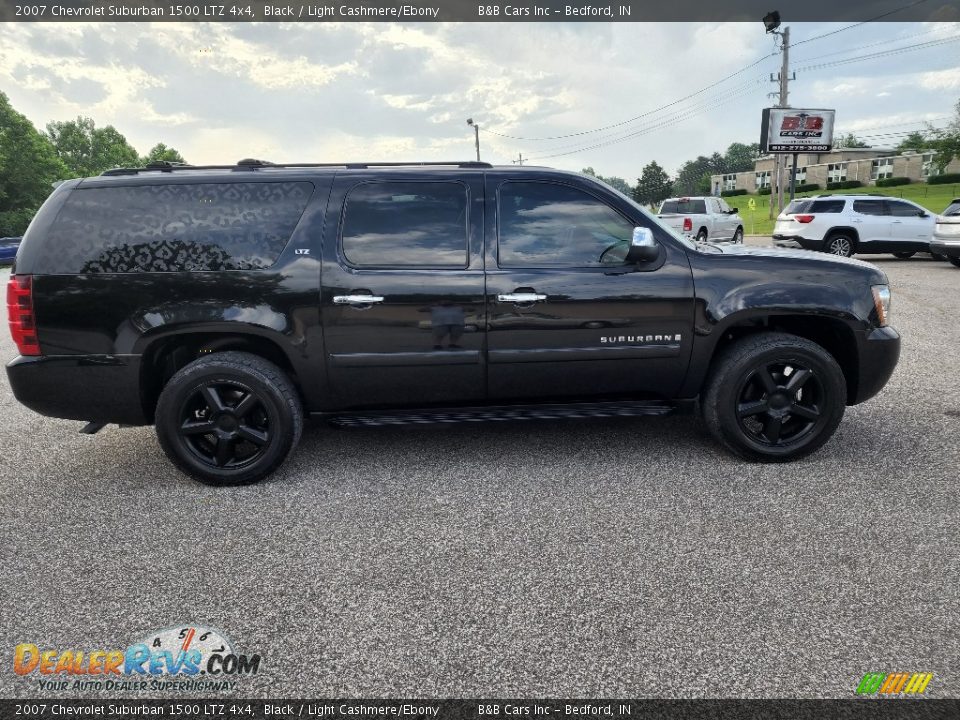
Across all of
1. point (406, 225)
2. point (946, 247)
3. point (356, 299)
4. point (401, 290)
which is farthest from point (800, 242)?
point (356, 299)

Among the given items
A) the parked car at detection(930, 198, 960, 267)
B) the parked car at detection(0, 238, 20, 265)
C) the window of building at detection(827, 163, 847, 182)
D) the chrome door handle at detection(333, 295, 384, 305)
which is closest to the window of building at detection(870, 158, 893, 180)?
the window of building at detection(827, 163, 847, 182)

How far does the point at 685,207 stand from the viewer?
20688mm

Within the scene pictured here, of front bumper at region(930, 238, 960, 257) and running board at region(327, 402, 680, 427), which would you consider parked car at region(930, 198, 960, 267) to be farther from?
running board at region(327, 402, 680, 427)

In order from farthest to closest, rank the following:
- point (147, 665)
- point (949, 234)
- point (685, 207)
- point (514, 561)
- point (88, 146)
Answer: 1. point (88, 146)
2. point (685, 207)
3. point (949, 234)
4. point (514, 561)
5. point (147, 665)

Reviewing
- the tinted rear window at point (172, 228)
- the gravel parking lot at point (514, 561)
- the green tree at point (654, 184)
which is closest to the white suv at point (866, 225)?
the gravel parking lot at point (514, 561)

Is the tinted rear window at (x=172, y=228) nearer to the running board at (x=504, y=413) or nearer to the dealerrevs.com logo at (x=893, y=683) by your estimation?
the running board at (x=504, y=413)

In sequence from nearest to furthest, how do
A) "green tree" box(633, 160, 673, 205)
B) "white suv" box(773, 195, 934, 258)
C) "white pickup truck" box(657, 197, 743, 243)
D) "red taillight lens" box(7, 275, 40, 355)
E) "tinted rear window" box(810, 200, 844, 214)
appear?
1. "red taillight lens" box(7, 275, 40, 355)
2. "white suv" box(773, 195, 934, 258)
3. "tinted rear window" box(810, 200, 844, 214)
4. "white pickup truck" box(657, 197, 743, 243)
5. "green tree" box(633, 160, 673, 205)

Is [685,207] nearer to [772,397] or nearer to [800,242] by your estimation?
[800,242]

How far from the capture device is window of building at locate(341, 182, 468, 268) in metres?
3.66

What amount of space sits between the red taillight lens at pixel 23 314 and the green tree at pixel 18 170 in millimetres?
65840

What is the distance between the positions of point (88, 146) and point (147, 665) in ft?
382

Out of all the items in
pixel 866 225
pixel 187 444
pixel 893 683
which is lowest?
pixel 893 683

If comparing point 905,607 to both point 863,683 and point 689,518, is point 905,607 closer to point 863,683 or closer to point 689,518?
point 863,683

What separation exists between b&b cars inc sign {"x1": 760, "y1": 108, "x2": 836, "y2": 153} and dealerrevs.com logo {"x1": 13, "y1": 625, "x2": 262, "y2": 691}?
36578 mm
